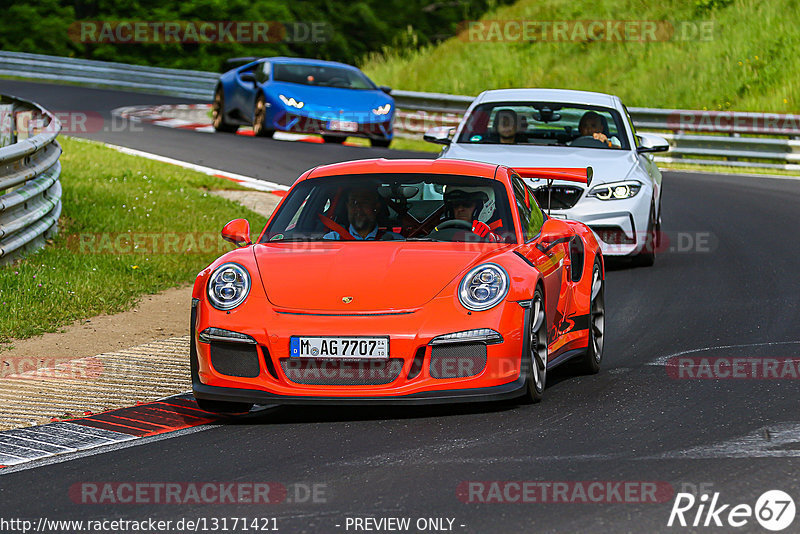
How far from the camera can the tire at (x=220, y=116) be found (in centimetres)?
2442

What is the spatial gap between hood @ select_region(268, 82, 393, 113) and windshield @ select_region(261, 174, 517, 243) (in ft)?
45.8

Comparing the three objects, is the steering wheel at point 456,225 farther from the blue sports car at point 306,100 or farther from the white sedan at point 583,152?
the blue sports car at point 306,100

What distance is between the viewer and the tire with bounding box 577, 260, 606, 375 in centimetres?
823

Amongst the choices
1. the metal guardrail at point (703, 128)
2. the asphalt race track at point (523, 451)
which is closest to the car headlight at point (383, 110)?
the metal guardrail at point (703, 128)

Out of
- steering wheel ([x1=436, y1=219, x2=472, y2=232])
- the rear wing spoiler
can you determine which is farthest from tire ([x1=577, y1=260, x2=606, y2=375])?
steering wheel ([x1=436, y1=219, x2=472, y2=232])

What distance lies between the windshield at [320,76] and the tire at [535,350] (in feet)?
52.0

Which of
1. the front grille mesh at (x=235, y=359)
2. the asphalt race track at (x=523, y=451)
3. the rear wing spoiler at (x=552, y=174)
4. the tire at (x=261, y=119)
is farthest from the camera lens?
the tire at (x=261, y=119)

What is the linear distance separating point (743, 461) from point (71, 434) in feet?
10.5

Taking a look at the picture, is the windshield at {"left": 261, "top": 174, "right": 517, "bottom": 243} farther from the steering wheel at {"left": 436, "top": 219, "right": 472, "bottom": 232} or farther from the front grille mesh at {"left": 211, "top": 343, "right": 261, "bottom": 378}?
the front grille mesh at {"left": 211, "top": 343, "right": 261, "bottom": 378}

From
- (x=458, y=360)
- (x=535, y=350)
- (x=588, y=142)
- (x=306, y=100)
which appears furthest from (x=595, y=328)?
(x=306, y=100)

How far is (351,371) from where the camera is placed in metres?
6.65

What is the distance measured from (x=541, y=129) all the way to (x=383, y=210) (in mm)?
5799

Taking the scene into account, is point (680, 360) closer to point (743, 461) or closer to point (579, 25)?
point (743, 461)

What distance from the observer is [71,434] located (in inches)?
267
